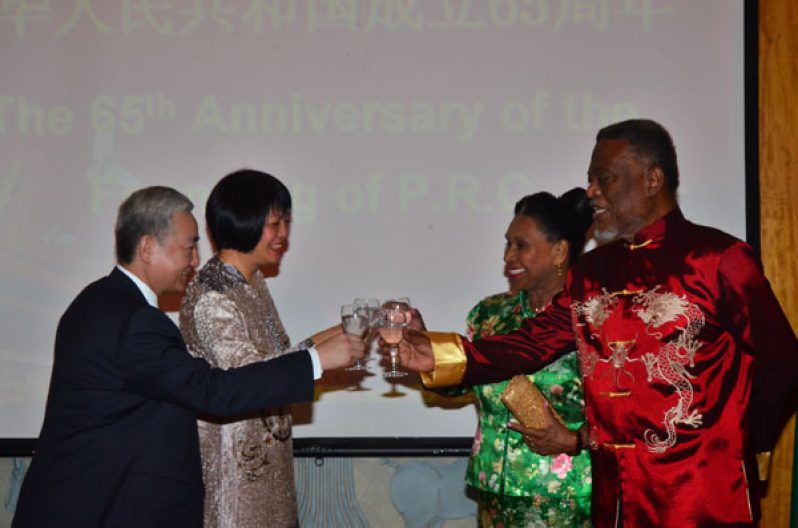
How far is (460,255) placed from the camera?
4562 mm

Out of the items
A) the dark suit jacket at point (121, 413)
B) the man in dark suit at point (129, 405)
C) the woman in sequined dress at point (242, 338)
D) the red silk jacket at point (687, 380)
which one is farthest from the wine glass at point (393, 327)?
the red silk jacket at point (687, 380)

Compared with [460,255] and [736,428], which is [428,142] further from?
[736,428]

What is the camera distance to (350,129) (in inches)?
181

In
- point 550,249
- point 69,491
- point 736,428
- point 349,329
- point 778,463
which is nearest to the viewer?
point 69,491

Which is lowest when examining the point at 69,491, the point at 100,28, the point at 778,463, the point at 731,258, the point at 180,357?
the point at 778,463

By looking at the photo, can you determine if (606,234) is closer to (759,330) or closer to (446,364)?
(759,330)

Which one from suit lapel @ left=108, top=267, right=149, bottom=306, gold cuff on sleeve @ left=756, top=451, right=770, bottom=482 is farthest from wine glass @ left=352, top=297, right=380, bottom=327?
gold cuff on sleeve @ left=756, top=451, right=770, bottom=482

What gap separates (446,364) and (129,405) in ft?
3.72

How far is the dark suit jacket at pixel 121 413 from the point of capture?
260 cm

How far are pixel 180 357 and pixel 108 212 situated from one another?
7.20 feet

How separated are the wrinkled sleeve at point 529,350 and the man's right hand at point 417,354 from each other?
0.43 ft

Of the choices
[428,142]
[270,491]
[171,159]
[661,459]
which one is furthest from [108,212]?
[661,459]

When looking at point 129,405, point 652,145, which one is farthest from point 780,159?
point 129,405

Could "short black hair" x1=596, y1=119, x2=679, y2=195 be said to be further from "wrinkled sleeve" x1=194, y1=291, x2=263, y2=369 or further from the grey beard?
"wrinkled sleeve" x1=194, y1=291, x2=263, y2=369
